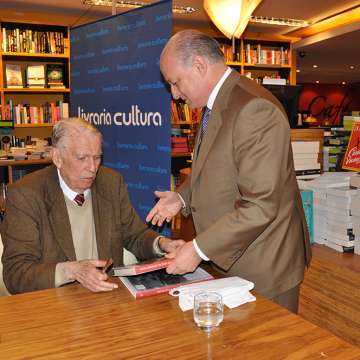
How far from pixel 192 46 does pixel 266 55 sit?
6864 mm

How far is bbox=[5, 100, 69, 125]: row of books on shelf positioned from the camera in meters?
6.47

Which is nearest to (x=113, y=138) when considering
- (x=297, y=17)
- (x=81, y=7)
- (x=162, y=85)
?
(x=162, y=85)

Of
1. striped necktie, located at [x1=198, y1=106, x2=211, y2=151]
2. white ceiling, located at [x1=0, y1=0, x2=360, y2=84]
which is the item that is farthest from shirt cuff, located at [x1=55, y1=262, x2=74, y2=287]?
white ceiling, located at [x1=0, y1=0, x2=360, y2=84]

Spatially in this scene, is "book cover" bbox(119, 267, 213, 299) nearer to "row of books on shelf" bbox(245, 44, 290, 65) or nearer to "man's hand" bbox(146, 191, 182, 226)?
"man's hand" bbox(146, 191, 182, 226)

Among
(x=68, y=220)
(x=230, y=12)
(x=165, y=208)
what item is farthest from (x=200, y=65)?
(x=230, y=12)

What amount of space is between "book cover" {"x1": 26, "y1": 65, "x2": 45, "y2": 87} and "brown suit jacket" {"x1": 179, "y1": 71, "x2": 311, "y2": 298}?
5374 mm

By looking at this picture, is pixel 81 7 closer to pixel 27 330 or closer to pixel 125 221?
pixel 125 221

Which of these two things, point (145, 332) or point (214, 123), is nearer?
point (145, 332)

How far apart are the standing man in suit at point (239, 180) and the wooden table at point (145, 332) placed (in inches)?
9.2

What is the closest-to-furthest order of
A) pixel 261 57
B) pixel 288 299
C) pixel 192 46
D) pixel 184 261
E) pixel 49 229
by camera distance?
pixel 184 261 < pixel 192 46 < pixel 288 299 < pixel 49 229 < pixel 261 57

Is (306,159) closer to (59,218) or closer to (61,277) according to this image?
(59,218)

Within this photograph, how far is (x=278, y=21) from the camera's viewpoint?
7793mm

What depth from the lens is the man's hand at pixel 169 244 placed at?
1.90 m

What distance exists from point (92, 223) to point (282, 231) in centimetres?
89
